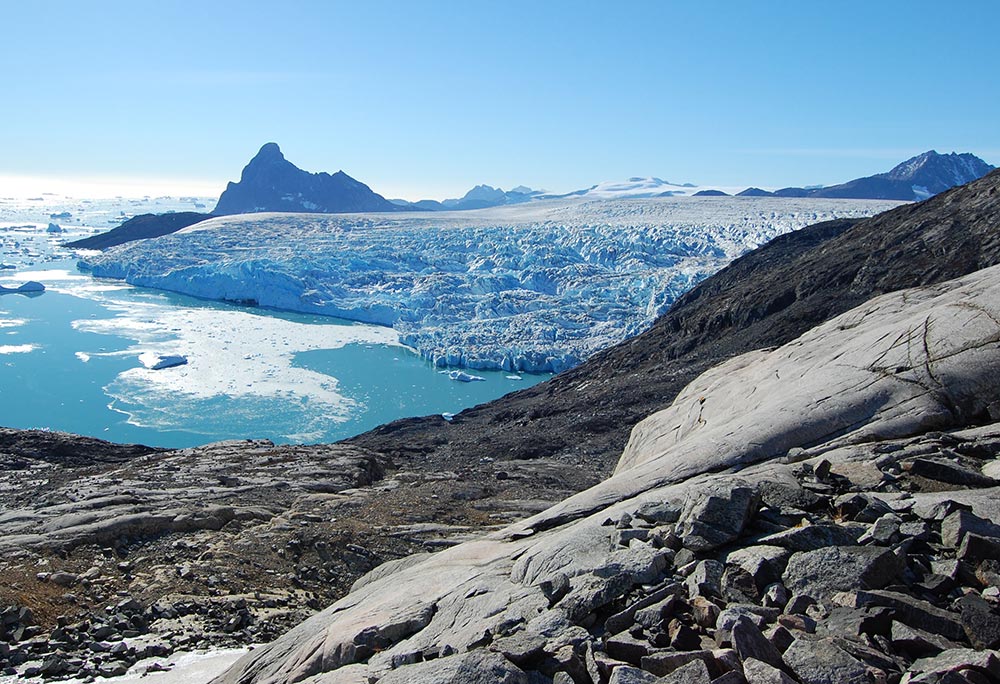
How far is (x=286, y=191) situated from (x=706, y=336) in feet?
242

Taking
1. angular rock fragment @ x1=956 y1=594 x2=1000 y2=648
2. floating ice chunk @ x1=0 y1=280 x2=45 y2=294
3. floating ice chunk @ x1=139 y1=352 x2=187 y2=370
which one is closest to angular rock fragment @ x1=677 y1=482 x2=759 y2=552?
angular rock fragment @ x1=956 y1=594 x2=1000 y2=648

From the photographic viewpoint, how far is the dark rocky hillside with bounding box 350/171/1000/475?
18297mm

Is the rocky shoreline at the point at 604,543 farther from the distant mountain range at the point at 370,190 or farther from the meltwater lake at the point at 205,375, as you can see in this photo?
the distant mountain range at the point at 370,190

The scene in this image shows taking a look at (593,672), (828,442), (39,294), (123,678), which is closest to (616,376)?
(828,442)

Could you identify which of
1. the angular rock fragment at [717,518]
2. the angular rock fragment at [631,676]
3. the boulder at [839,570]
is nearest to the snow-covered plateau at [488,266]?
the angular rock fragment at [717,518]

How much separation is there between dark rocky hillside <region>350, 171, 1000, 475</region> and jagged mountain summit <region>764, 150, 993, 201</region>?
56477mm

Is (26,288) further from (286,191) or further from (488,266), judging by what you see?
(286,191)

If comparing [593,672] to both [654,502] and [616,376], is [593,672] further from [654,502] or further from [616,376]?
[616,376]

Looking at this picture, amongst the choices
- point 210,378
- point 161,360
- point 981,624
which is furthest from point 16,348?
point 981,624

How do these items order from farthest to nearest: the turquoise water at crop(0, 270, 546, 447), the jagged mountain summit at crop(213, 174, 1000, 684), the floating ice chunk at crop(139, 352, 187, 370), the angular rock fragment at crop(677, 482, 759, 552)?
the floating ice chunk at crop(139, 352, 187, 370) < the turquoise water at crop(0, 270, 546, 447) < the angular rock fragment at crop(677, 482, 759, 552) < the jagged mountain summit at crop(213, 174, 1000, 684)

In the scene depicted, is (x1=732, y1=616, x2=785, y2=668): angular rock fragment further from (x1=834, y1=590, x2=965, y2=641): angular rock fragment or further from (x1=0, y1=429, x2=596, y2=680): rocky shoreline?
(x1=0, y1=429, x2=596, y2=680): rocky shoreline

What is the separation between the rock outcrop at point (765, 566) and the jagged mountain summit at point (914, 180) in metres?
75.6

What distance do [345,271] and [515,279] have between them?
33.4 feet

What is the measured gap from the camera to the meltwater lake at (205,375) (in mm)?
23328
